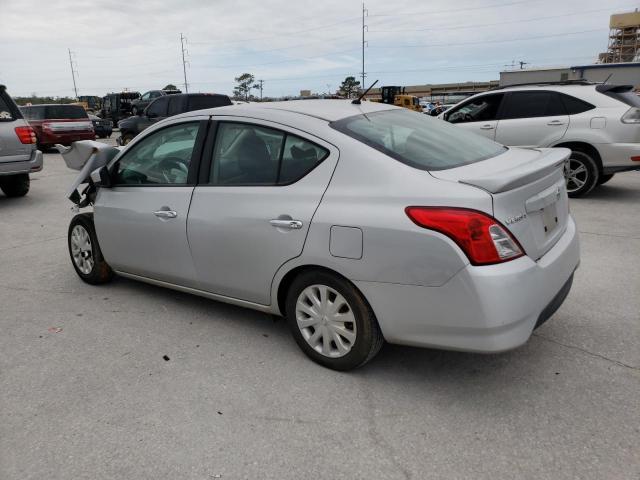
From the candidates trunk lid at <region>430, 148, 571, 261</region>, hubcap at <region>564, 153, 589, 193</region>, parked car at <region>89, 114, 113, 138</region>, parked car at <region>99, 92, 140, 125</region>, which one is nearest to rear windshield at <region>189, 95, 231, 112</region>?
hubcap at <region>564, 153, 589, 193</region>

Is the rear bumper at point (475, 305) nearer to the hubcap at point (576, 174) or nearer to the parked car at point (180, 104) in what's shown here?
the hubcap at point (576, 174)

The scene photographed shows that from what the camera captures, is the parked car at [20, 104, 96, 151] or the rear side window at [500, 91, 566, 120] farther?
the parked car at [20, 104, 96, 151]

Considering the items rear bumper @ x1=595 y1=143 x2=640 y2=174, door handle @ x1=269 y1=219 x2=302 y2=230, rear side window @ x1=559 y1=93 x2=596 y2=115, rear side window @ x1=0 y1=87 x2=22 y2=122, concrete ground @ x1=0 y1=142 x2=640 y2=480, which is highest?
rear side window @ x1=0 y1=87 x2=22 y2=122

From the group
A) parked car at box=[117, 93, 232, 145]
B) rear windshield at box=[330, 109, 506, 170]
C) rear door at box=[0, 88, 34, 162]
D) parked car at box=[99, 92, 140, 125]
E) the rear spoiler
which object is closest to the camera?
rear windshield at box=[330, 109, 506, 170]

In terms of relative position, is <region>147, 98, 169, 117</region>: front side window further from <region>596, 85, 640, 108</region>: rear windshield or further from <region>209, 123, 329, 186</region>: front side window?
<region>209, 123, 329, 186</region>: front side window

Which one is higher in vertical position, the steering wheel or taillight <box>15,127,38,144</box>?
taillight <box>15,127,38,144</box>

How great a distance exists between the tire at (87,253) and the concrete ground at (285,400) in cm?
36

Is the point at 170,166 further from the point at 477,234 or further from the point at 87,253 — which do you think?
the point at 477,234

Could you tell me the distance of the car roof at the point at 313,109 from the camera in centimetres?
337

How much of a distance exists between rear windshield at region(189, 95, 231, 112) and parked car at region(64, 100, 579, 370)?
35.0 ft

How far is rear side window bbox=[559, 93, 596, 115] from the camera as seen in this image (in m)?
7.70

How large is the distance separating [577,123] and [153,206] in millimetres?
6519

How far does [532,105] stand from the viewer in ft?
26.9

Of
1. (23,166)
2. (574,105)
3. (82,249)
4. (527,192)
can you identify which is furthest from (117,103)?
(527,192)
